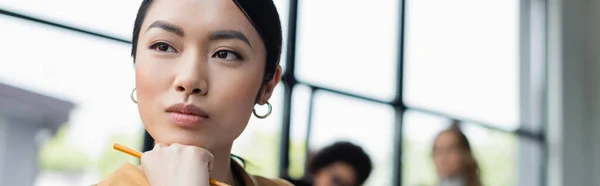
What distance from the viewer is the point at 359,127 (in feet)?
6.29

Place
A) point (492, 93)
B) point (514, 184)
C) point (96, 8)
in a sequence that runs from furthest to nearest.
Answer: point (514, 184), point (492, 93), point (96, 8)

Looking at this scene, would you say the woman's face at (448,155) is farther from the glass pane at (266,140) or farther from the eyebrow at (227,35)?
the eyebrow at (227,35)

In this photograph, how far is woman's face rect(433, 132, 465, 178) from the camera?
77.2 inches

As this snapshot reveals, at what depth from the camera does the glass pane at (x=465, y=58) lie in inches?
84.0

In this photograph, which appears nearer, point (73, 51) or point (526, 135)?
point (73, 51)

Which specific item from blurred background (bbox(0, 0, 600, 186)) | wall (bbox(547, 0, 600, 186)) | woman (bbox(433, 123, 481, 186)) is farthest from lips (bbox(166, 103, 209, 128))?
wall (bbox(547, 0, 600, 186))

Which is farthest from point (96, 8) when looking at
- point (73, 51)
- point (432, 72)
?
point (432, 72)

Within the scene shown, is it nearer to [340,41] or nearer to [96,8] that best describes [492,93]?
[340,41]

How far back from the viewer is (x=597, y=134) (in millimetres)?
2609

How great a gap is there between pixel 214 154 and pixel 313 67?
990 millimetres

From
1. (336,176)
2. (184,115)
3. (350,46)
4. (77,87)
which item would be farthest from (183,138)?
(350,46)

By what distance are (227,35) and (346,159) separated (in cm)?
77

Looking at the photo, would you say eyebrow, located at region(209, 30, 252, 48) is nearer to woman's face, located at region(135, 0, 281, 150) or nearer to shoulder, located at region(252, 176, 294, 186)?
woman's face, located at region(135, 0, 281, 150)

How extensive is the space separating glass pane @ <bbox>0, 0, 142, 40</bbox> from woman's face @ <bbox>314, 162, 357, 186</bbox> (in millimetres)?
438
